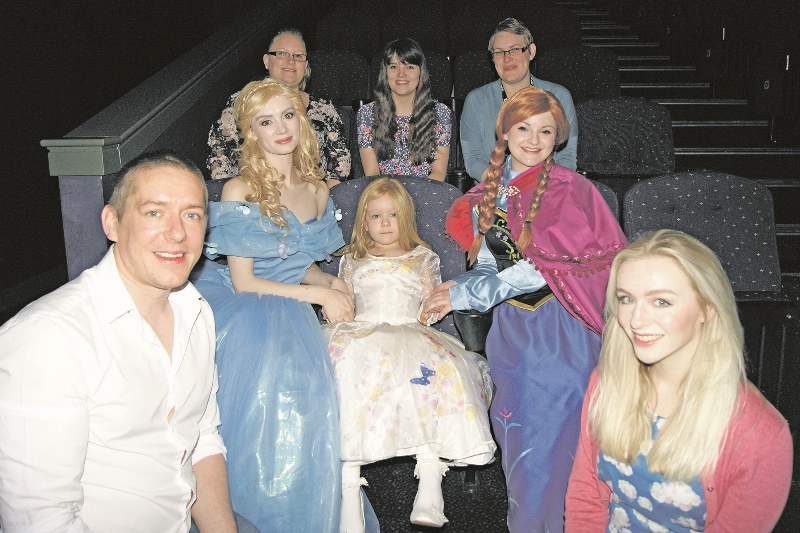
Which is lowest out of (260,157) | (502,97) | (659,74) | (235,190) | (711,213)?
(711,213)

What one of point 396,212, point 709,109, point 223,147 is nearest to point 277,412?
point 396,212

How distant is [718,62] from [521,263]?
331 centimetres

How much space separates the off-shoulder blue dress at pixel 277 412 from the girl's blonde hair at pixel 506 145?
0.65 m

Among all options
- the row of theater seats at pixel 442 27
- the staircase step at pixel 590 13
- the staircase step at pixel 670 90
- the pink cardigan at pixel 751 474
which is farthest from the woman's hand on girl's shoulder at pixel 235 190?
the staircase step at pixel 590 13

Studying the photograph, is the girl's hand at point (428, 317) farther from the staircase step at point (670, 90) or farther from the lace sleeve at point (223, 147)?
the staircase step at point (670, 90)

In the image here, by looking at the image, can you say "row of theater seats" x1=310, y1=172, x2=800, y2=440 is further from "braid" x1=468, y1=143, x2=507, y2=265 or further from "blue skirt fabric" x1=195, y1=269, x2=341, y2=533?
"blue skirt fabric" x1=195, y1=269, x2=341, y2=533

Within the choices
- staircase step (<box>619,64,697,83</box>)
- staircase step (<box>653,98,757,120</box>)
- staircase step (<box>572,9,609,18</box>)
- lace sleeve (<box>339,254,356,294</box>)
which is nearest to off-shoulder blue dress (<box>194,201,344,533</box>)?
lace sleeve (<box>339,254,356,294</box>)

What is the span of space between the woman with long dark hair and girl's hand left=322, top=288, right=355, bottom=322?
105 centimetres

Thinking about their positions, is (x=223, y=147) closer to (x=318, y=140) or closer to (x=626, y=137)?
(x=318, y=140)

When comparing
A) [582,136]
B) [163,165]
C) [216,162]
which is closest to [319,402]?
[163,165]

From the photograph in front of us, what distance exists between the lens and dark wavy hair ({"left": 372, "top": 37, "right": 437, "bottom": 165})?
3164 mm

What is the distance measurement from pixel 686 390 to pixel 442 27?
417 centimetres

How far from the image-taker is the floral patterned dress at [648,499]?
1.40 m

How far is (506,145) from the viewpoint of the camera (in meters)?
2.30
